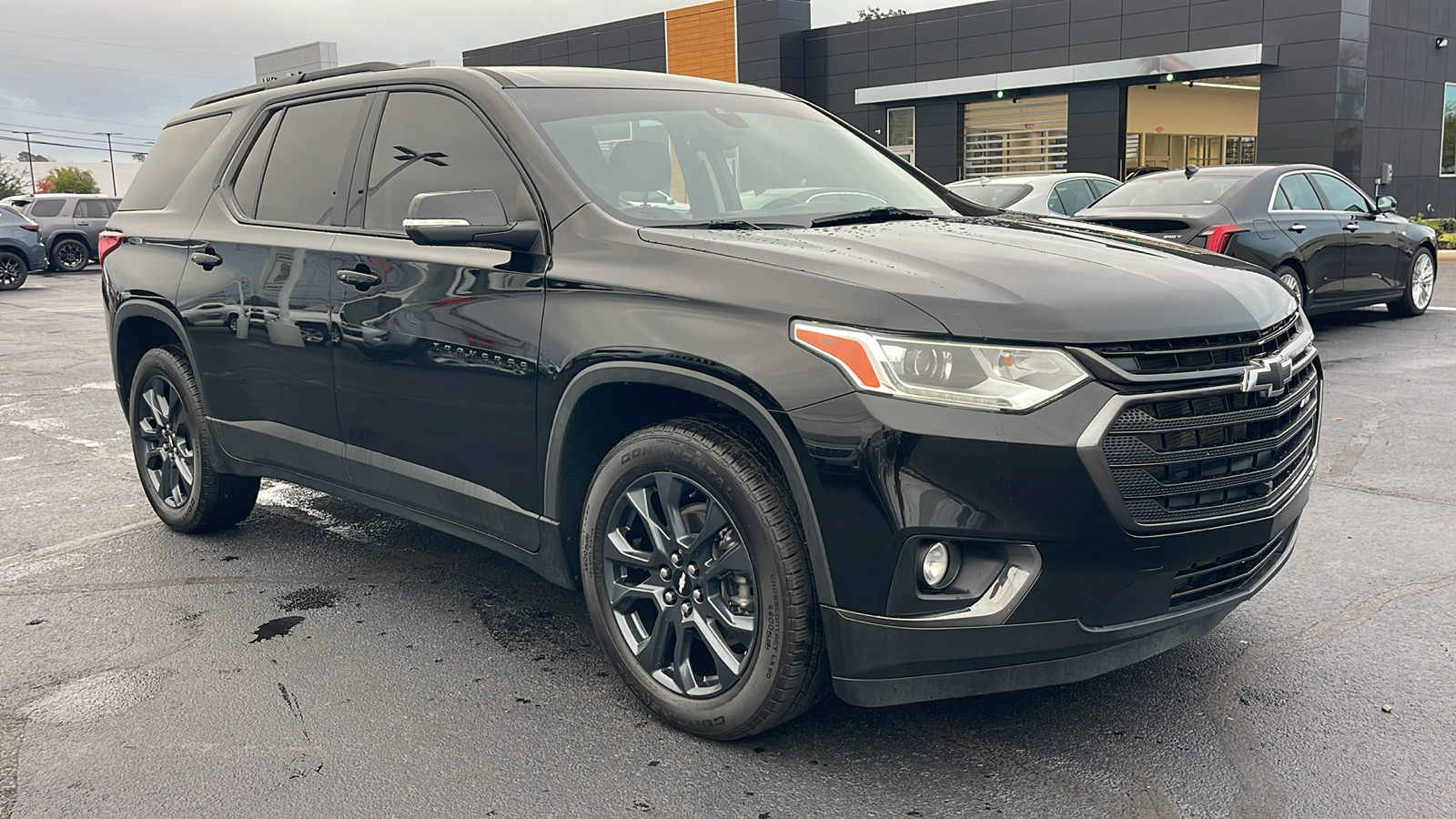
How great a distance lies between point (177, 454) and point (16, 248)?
19767 mm

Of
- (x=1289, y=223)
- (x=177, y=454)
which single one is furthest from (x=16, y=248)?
(x=1289, y=223)

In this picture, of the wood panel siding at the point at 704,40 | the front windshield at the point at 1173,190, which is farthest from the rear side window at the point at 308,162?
the wood panel siding at the point at 704,40

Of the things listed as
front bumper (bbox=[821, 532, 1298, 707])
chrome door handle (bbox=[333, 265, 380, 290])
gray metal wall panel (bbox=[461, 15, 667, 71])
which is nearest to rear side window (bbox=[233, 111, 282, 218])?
chrome door handle (bbox=[333, 265, 380, 290])

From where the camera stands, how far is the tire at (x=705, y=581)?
9.59ft

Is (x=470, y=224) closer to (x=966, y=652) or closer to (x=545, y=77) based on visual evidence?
(x=545, y=77)

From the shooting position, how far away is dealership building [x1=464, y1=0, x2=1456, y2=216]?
25234 mm

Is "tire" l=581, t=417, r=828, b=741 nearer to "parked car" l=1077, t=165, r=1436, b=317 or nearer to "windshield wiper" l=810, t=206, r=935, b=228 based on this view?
"windshield wiper" l=810, t=206, r=935, b=228

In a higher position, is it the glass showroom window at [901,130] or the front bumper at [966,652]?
the glass showroom window at [901,130]

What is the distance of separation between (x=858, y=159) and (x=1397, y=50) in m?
27.7

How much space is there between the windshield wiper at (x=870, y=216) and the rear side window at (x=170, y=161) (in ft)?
9.50

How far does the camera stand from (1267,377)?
2918mm

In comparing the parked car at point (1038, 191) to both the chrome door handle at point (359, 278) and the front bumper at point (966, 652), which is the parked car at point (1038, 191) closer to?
the chrome door handle at point (359, 278)

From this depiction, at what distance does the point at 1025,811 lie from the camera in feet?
9.21

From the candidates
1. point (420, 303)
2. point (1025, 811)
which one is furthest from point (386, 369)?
point (1025, 811)
